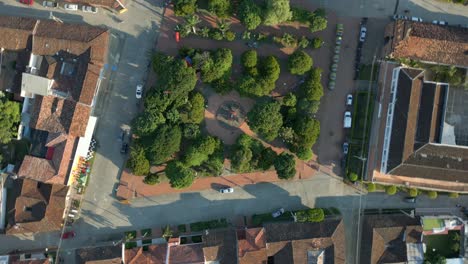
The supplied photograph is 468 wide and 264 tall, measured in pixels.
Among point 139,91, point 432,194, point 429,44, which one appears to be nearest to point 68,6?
point 139,91

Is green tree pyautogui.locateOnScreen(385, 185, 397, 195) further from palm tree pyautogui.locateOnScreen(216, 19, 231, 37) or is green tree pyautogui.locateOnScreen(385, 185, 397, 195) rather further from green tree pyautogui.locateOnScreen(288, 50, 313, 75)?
palm tree pyautogui.locateOnScreen(216, 19, 231, 37)

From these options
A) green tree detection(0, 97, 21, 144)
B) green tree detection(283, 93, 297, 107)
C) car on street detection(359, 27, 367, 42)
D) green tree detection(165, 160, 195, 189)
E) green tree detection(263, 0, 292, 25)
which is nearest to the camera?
green tree detection(263, 0, 292, 25)

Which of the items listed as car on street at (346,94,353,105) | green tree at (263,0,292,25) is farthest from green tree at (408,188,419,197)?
green tree at (263,0,292,25)

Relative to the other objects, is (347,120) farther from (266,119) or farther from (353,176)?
(266,119)

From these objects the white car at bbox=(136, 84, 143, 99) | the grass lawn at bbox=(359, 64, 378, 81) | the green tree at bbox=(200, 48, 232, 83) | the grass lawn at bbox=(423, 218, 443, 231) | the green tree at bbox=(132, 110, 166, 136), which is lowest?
the grass lawn at bbox=(423, 218, 443, 231)

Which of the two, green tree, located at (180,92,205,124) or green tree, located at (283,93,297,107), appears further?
green tree, located at (283,93,297,107)

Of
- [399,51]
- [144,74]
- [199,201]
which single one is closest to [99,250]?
[199,201]

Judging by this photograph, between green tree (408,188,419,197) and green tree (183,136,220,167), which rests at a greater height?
green tree (183,136,220,167)
